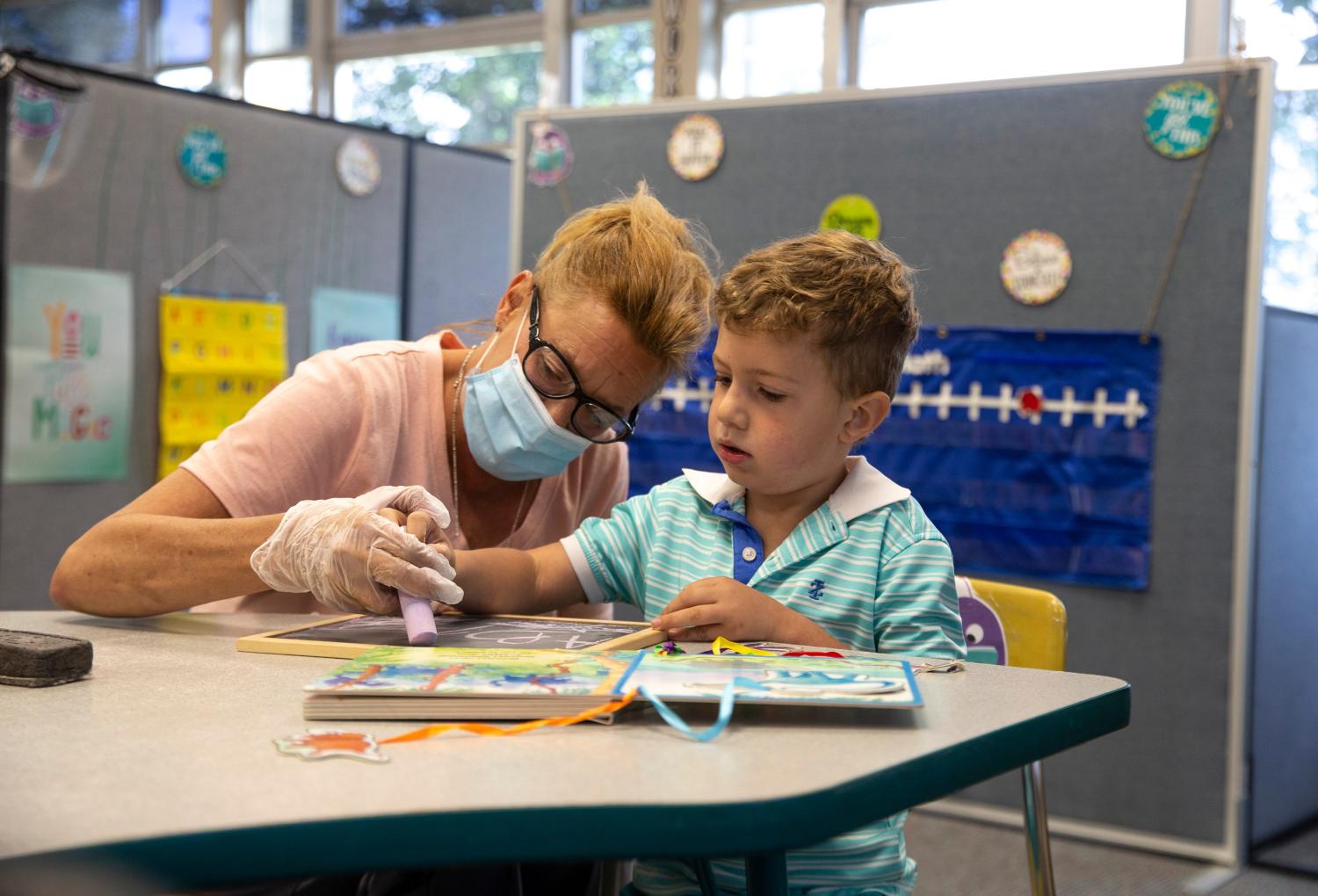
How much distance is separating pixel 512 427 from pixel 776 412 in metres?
0.37

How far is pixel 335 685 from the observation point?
0.79 m

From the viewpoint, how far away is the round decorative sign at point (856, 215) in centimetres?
286

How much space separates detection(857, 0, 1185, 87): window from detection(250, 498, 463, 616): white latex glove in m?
3.82

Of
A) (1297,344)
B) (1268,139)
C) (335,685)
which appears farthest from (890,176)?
(335,685)

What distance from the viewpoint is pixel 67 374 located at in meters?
2.67

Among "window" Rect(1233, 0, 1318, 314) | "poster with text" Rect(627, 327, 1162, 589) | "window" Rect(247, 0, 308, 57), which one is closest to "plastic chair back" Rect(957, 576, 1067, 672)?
"poster with text" Rect(627, 327, 1162, 589)

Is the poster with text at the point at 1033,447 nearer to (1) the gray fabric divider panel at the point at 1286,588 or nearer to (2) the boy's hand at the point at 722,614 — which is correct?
(1) the gray fabric divider panel at the point at 1286,588

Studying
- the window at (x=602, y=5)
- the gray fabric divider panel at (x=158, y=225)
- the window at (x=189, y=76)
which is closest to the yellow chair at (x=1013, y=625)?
the gray fabric divider panel at (x=158, y=225)

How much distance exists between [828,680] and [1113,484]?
1941mm

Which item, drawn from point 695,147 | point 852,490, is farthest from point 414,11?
point 852,490

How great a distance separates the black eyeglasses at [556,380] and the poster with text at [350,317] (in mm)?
1868

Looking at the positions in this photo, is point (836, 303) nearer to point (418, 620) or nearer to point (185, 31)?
point (418, 620)

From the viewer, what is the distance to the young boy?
109cm

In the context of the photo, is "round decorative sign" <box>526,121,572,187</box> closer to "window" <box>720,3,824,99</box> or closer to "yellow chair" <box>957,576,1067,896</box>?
"yellow chair" <box>957,576,1067,896</box>
